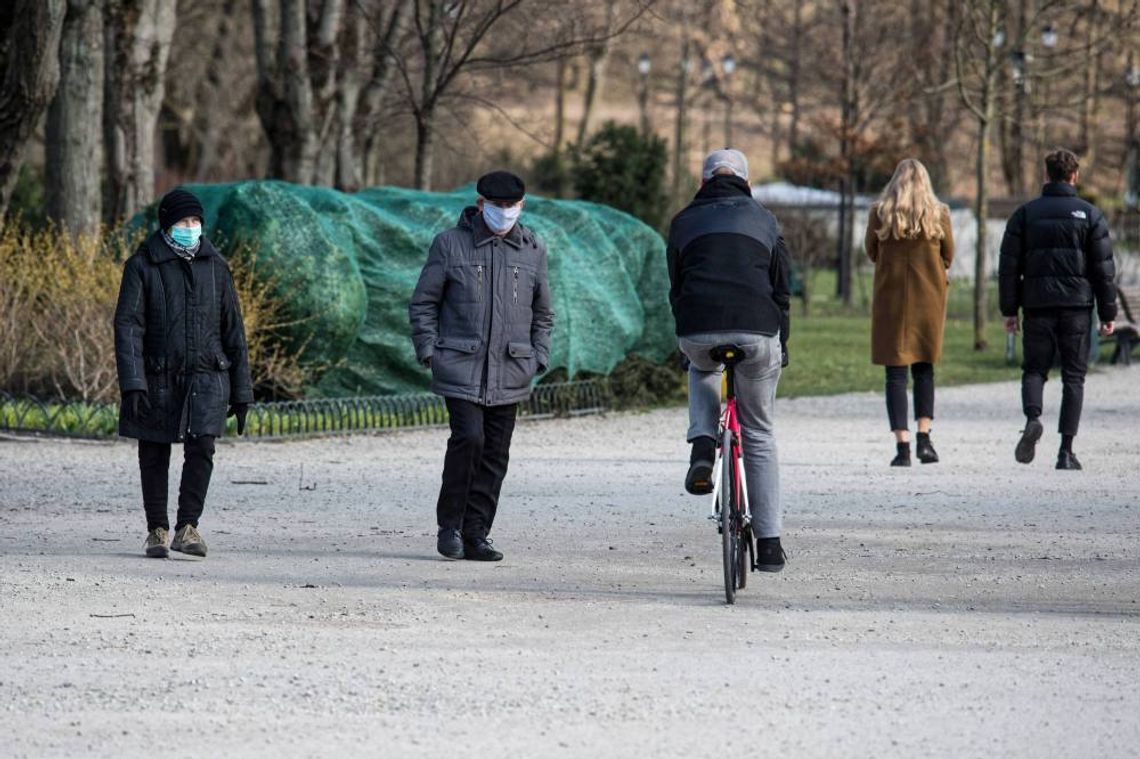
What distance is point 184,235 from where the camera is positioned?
936 cm

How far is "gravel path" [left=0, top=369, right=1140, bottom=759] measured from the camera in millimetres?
5914

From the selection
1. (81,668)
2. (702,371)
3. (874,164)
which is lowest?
(81,668)

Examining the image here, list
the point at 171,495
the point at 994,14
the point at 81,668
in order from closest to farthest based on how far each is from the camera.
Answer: the point at 81,668
the point at 171,495
the point at 994,14

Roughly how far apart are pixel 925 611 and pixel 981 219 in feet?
59.9

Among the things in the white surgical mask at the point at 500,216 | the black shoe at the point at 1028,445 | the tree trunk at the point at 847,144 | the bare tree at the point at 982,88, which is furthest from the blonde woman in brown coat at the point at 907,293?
the tree trunk at the point at 847,144

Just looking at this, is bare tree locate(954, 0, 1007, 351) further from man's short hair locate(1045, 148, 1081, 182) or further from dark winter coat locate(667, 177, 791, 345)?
dark winter coat locate(667, 177, 791, 345)

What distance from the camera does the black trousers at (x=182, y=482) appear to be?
30.9ft

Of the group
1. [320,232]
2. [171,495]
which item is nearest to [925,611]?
[171,495]

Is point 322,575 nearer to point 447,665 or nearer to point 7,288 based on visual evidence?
point 447,665

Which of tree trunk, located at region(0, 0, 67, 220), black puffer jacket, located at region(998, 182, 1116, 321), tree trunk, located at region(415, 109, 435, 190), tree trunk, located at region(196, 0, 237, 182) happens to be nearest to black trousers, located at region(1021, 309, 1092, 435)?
black puffer jacket, located at region(998, 182, 1116, 321)

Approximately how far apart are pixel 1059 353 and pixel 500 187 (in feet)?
16.5

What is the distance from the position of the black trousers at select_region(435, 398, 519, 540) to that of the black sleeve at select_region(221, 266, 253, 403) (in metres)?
0.92

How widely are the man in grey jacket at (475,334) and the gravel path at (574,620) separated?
0.87ft

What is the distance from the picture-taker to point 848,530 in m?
10.4
